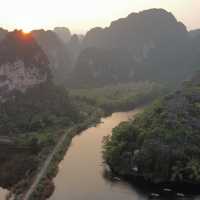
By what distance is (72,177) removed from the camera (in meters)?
30.2

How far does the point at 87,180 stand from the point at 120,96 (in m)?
34.9

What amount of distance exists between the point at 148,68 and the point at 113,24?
21246mm

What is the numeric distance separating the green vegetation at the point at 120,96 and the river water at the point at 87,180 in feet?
58.6

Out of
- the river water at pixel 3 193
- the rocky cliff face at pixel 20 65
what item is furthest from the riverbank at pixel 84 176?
the rocky cliff face at pixel 20 65

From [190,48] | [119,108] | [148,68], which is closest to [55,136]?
[119,108]

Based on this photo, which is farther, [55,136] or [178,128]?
[55,136]

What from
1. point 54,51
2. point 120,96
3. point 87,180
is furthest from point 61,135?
point 54,51

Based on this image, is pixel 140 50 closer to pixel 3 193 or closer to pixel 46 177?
pixel 46 177

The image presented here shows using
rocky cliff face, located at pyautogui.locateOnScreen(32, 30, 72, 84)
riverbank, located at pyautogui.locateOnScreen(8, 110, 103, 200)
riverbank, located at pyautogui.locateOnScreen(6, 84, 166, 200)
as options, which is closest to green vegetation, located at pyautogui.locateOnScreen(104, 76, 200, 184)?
riverbank, located at pyautogui.locateOnScreen(8, 110, 103, 200)

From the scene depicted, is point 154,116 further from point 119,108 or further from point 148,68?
point 148,68

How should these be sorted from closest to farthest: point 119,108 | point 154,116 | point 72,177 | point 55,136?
1. point 72,177
2. point 154,116
3. point 55,136
4. point 119,108

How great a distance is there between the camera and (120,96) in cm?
6356

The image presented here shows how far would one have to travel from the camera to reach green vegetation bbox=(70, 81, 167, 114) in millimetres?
57688

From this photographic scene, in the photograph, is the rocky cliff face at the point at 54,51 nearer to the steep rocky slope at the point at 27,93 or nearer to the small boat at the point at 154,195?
the steep rocky slope at the point at 27,93
